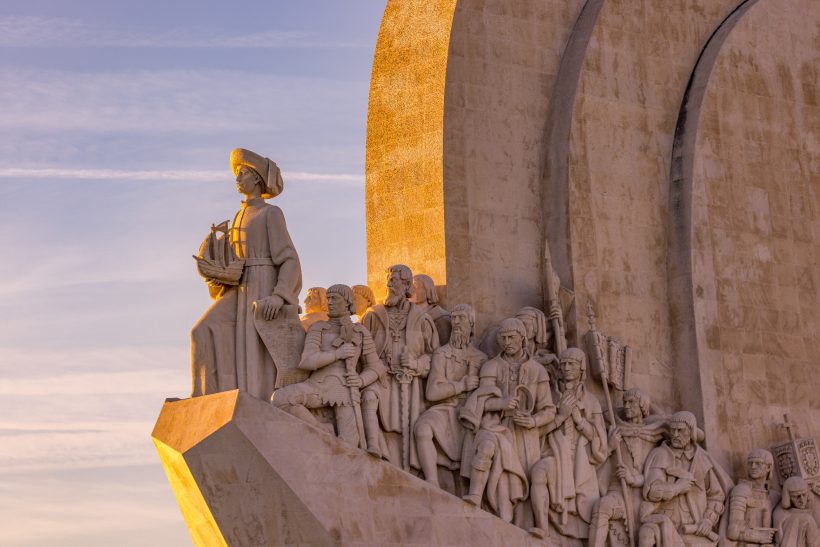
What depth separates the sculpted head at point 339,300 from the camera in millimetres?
14711

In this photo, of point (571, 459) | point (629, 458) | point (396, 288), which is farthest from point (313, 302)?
point (629, 458)

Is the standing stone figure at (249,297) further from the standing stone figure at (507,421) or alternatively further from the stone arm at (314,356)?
the standing stone figure at (507,421)

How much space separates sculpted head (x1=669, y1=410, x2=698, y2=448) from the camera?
1560 centimetres

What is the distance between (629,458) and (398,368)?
222 cm

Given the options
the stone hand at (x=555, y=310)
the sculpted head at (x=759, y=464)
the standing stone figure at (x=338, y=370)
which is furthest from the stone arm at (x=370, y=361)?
the sculpted head at (x=759, y=464)

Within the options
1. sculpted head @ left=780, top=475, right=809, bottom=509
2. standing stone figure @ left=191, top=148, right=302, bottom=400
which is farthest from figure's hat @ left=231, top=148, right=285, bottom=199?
sculpted head @ left=780, top=475, right=809, bottom=509

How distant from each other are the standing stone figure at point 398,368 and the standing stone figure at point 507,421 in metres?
0.45

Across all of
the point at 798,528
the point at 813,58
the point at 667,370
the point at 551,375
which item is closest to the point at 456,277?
the point at 551,375

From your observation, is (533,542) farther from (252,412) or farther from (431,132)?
(431,132)

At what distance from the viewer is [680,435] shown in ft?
51.2

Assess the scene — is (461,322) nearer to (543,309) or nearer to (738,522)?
(543,309)

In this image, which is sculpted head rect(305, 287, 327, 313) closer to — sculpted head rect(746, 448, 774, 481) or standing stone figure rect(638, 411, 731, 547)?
standing stone figure rect(638, 411, 731, 547)

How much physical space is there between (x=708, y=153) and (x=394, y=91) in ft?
9.82

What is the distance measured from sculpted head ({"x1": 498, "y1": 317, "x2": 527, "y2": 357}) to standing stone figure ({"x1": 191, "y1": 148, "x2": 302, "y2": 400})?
5.67 feet
